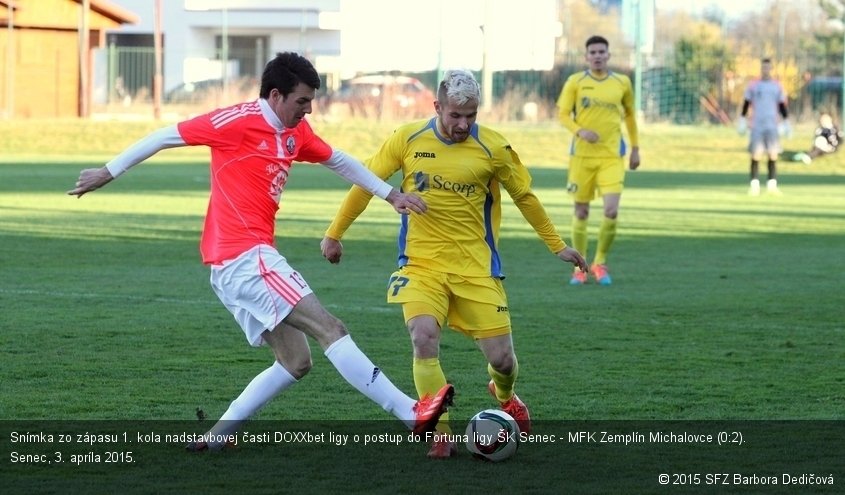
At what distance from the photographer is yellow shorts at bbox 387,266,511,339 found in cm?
681

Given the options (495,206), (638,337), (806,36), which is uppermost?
(806,36)

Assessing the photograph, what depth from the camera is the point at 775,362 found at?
9.23 meters

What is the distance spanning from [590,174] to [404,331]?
4.21m

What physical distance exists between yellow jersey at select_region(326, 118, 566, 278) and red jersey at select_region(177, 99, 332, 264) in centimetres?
66

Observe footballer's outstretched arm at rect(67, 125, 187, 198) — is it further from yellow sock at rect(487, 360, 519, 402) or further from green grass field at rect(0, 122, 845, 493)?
yellow sock at rect(487, 360, 519, 402)

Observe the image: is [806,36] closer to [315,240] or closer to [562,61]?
[562,61]

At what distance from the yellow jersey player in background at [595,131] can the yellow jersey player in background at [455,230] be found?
683 cm

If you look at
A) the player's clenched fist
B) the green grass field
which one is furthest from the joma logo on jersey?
the player's clenched fist

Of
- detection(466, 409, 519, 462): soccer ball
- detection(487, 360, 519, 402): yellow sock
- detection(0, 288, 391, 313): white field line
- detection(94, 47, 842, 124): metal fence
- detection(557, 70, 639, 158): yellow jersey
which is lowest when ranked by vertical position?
detection(0, 288, 391, 313): white field line

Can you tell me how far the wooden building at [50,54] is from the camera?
4666 cm

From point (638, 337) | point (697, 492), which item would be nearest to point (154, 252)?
point (638, 337)

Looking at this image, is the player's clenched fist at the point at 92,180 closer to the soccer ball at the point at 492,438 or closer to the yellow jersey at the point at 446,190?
the yellow jersey at the point at 446,190

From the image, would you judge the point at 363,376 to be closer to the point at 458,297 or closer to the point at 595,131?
the point at 458,297

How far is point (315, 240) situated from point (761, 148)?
11825 mm
